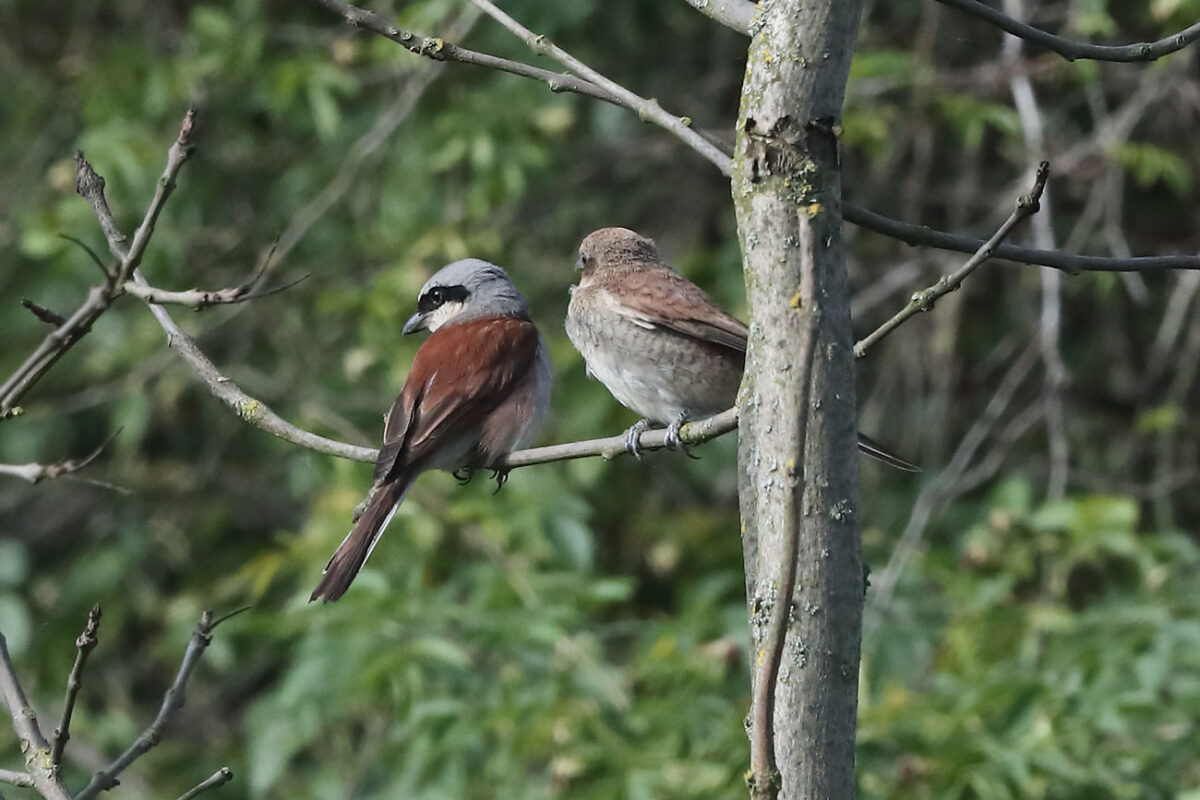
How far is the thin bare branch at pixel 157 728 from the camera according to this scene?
2.17 metres

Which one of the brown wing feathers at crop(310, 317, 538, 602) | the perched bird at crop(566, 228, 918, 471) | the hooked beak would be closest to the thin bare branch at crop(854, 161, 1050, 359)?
the brown wing feathers at crop(310, 317, 538, 602)

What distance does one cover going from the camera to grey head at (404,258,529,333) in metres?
4.96

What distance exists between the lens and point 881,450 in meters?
3.71

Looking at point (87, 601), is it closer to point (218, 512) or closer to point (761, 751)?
point (218, 512)

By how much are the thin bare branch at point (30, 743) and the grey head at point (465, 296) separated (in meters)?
2.75

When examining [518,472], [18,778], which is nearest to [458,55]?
[18,778]

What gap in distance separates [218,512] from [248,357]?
3.14 feet

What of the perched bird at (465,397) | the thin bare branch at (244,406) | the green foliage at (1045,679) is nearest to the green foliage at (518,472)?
the green foliage at (1045,679)

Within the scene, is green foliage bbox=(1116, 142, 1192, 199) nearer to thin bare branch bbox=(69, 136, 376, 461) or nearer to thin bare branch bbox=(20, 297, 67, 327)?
thin bare branch bbox=(69, 136, 376, 461)

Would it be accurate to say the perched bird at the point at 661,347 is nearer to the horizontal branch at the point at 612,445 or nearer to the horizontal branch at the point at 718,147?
the horizontal branch at the point at 612,445

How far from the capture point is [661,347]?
14.3 ft

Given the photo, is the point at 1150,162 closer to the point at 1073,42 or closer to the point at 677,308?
the point at 677,308

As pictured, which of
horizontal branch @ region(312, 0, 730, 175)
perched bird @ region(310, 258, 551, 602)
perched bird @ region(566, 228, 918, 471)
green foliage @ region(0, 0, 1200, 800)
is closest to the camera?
horizontal branch @ region(312, 0, 730, 175)

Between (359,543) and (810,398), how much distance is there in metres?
2.03
